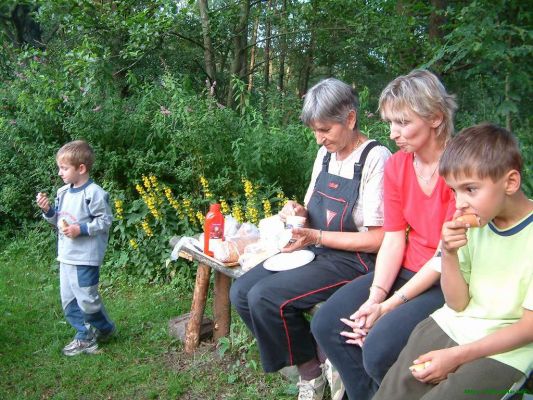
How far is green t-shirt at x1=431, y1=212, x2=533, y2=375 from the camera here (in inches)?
67.5

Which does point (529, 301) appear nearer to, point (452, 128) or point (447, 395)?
point (447, 395)

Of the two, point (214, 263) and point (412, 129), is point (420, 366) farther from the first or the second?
point (214, 263)

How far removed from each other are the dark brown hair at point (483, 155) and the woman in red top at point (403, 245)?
45cm

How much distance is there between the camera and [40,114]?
5.59m

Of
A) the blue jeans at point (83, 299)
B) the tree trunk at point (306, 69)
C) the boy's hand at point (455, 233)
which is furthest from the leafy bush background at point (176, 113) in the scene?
the tree trunk at point (306, 69)

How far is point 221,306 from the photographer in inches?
137

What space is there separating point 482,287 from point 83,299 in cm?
247

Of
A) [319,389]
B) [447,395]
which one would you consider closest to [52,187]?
[319,389]

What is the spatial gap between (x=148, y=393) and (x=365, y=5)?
231 inches

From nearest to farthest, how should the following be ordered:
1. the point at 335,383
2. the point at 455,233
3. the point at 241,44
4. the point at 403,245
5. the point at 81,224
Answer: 1. the point at 455,233
2. the point at 403,245
3. the point at 335,383
4. the point at 81,224
5. the point at 241,44

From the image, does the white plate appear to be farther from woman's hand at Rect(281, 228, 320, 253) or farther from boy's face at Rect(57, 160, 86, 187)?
boy's face at Rect(57, 160, 86, 187)

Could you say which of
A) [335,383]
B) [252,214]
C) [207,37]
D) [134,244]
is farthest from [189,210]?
[207,37]

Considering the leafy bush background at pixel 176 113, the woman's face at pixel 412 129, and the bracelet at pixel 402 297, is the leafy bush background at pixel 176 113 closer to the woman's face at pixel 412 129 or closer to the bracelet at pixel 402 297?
the woman's face at pixel 412 129

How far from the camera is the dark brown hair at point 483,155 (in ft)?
5.59
